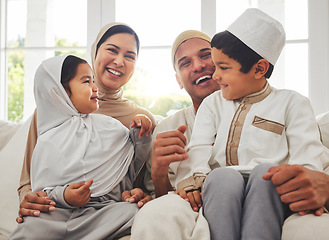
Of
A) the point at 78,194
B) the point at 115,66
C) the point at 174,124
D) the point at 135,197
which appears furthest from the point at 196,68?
the point at 78,194

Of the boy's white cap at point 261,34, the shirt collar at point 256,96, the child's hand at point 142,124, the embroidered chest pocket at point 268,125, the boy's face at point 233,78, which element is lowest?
the child's hand at point 142,124

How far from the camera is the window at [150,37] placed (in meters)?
2.46

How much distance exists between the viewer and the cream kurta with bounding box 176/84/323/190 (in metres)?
1.29

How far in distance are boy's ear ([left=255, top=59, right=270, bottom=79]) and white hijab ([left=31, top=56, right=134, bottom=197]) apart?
57 centimetres

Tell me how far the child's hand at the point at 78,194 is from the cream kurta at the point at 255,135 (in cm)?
32

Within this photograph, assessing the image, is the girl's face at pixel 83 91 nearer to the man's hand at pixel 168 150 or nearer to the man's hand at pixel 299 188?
the man's hand at pixel 168 150

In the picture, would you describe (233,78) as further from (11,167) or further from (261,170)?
(11,167)

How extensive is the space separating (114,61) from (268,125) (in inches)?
30.2

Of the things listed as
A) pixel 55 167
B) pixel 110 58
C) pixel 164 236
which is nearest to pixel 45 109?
pixel 55 167

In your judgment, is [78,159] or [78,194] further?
[78,159]

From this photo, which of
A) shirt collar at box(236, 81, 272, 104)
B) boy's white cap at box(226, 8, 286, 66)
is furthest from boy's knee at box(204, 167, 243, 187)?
boy's white cap at box(226, 8, 286, 66)

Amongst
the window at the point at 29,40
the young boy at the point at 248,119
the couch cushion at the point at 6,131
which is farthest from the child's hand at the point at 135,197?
the window at the point at 29,40

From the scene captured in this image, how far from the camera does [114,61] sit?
1.73 metres

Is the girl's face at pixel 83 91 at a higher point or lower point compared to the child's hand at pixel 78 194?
higher
